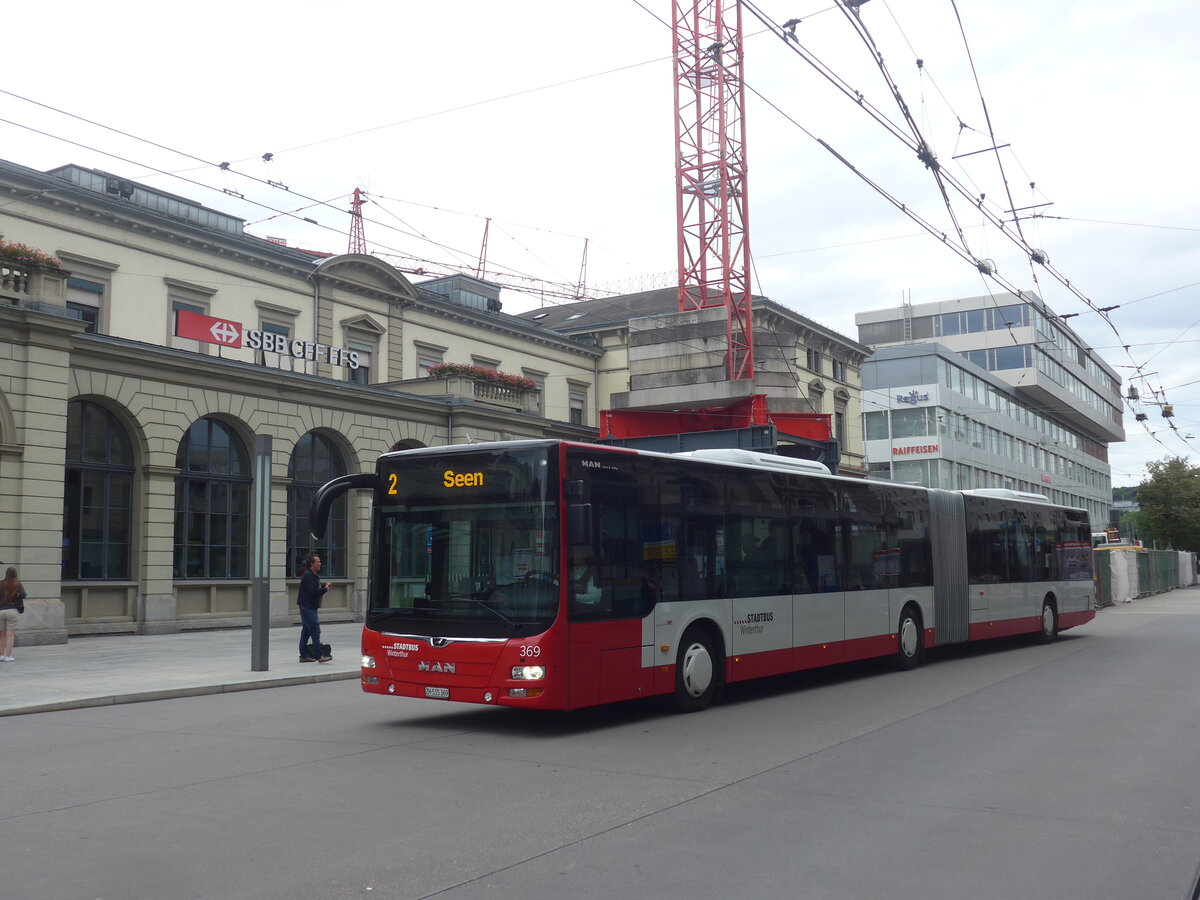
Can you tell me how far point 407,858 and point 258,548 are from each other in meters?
11.2

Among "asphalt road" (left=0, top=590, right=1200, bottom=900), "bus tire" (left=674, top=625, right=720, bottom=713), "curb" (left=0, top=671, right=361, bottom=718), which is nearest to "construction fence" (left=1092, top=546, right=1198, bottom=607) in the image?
"bus tire" (left=674, top=625, right=720, bottom=713)

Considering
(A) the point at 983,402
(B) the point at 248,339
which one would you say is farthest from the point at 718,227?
(A) the point at 983,402

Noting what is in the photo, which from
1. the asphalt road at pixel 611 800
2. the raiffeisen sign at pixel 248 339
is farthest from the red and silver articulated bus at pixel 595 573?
the raiffeisen sign at pixel 248 339

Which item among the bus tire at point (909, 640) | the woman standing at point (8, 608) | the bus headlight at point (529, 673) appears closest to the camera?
the bus headlight at point (529, 673)

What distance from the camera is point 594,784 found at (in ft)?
26.5

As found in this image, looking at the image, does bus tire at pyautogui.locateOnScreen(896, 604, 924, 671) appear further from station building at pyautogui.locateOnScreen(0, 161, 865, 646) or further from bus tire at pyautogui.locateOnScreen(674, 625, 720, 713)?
station building at pyautogui.locateOnScreen(0, 161, 865, 646)

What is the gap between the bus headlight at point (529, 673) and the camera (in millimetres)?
10107

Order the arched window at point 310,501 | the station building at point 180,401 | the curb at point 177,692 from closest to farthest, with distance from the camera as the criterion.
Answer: the curb at point 177,692 < the station building at point 180,401 < the arched window at point 310,501

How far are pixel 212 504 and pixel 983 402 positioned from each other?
57.7 m

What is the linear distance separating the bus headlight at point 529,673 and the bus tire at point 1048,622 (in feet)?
50.4

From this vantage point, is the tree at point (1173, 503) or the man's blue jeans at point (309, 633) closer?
the man's blue jeans at point (309, 633)

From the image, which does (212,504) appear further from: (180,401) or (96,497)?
(96,497)

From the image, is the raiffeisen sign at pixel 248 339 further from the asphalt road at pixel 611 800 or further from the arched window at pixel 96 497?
A: the asphalt road at pixel 611 800

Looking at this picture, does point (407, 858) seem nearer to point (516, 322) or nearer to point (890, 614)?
point (890, 614)
